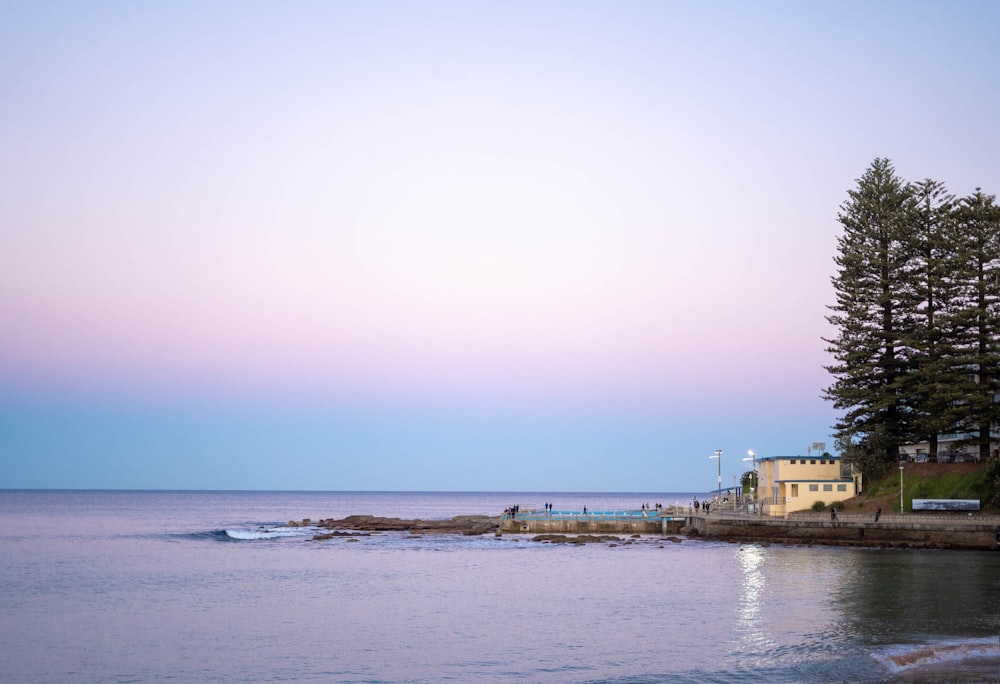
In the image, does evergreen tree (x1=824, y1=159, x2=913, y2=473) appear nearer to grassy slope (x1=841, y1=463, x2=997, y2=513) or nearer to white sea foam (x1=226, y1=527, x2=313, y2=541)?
grassy slope (x1=841, y1=463, x2=997, y2=513)

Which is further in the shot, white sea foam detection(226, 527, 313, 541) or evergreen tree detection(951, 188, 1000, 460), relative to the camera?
white sea foam detection(226, 527, 313, 541)

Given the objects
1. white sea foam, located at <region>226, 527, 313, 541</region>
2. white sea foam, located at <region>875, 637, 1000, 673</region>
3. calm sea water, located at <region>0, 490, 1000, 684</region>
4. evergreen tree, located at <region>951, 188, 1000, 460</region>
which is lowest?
white sea foam, located at <region>226, 527, 313, 541</region>

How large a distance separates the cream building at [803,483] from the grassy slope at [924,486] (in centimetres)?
131

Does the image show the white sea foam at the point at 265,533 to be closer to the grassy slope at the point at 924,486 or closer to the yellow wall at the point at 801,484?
the yellow wall at the point at 801,484

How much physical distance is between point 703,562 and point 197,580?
31.2 meters

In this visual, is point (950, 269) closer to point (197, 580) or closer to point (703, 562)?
point (703, 562)

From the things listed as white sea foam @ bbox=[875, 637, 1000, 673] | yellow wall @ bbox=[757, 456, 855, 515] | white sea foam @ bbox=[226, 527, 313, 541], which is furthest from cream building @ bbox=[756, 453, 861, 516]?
white sea foam @ bbox=[875, 637, 1000, 673]

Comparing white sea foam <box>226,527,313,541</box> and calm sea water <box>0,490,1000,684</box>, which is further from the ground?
calm sea water <box>0,490,1000,684</box>

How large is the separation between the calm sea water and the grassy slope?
10.6 m

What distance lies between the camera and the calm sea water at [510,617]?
2917 centimetres

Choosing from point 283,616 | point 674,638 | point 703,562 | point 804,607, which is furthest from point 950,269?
point 283,616

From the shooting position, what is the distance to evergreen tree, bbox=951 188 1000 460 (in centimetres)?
7169

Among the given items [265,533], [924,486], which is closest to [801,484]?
[924,486]

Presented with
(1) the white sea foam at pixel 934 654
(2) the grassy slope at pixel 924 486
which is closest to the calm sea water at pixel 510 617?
(1) the white sea foam at pixel 934 654
